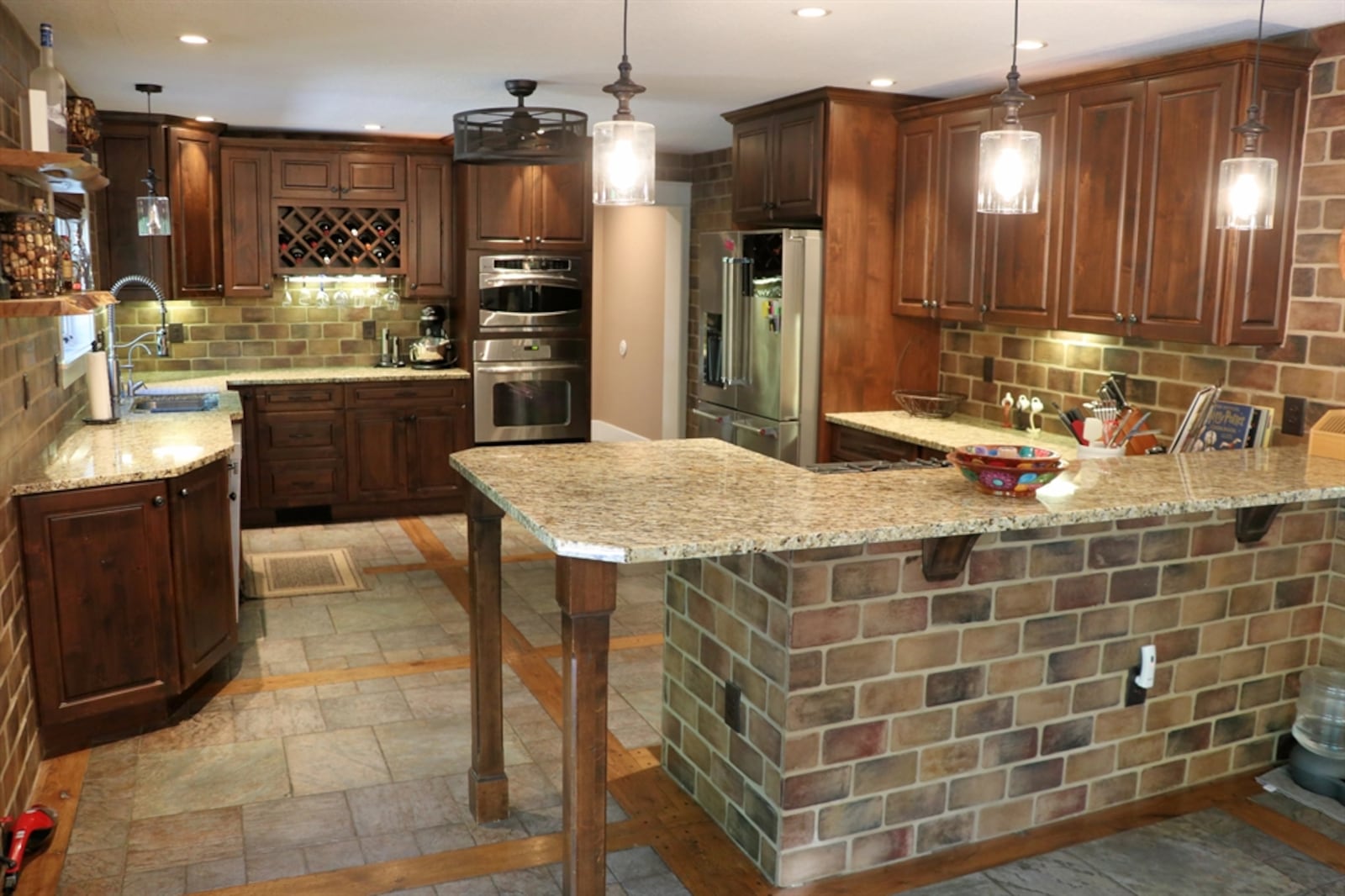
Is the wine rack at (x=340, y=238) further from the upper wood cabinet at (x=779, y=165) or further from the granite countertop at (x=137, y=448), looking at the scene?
the upper wood cabinet at (x=779, y=165)

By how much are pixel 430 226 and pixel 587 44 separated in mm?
3263

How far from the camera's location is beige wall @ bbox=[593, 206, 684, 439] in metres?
8.46

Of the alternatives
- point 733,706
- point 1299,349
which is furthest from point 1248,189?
point 733,706

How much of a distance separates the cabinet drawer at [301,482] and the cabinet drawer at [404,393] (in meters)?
0.40

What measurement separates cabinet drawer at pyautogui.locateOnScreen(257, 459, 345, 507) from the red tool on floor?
3.77 metres

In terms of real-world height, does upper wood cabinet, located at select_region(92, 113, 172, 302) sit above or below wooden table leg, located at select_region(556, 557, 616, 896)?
above

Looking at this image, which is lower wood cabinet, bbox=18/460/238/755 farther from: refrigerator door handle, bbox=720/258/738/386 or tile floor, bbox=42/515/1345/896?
refrigerator door handle, bbox=720/258/738/386

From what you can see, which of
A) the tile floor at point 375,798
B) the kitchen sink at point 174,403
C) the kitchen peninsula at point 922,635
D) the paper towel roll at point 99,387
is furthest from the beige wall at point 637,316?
the kitchen peninsula at point 922,635

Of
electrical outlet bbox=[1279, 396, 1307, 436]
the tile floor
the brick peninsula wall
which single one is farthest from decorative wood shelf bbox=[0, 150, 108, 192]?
electrical outlet bbox=[1279, 396, 1307, 436]

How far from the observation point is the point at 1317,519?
3.59 m

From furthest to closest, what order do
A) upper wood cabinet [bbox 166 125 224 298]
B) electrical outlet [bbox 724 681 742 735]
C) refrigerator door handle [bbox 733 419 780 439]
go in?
upper wood cabinet [bbox 166 125 224 298]
refrigerator door handle [bbox 733 419 780 439]
electrical outlet [bbox 724 681 742 735]

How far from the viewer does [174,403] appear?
553cm

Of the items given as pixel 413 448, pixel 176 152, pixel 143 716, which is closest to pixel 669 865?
pixel 143 716

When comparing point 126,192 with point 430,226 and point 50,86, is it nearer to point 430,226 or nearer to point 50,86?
point 430,226
